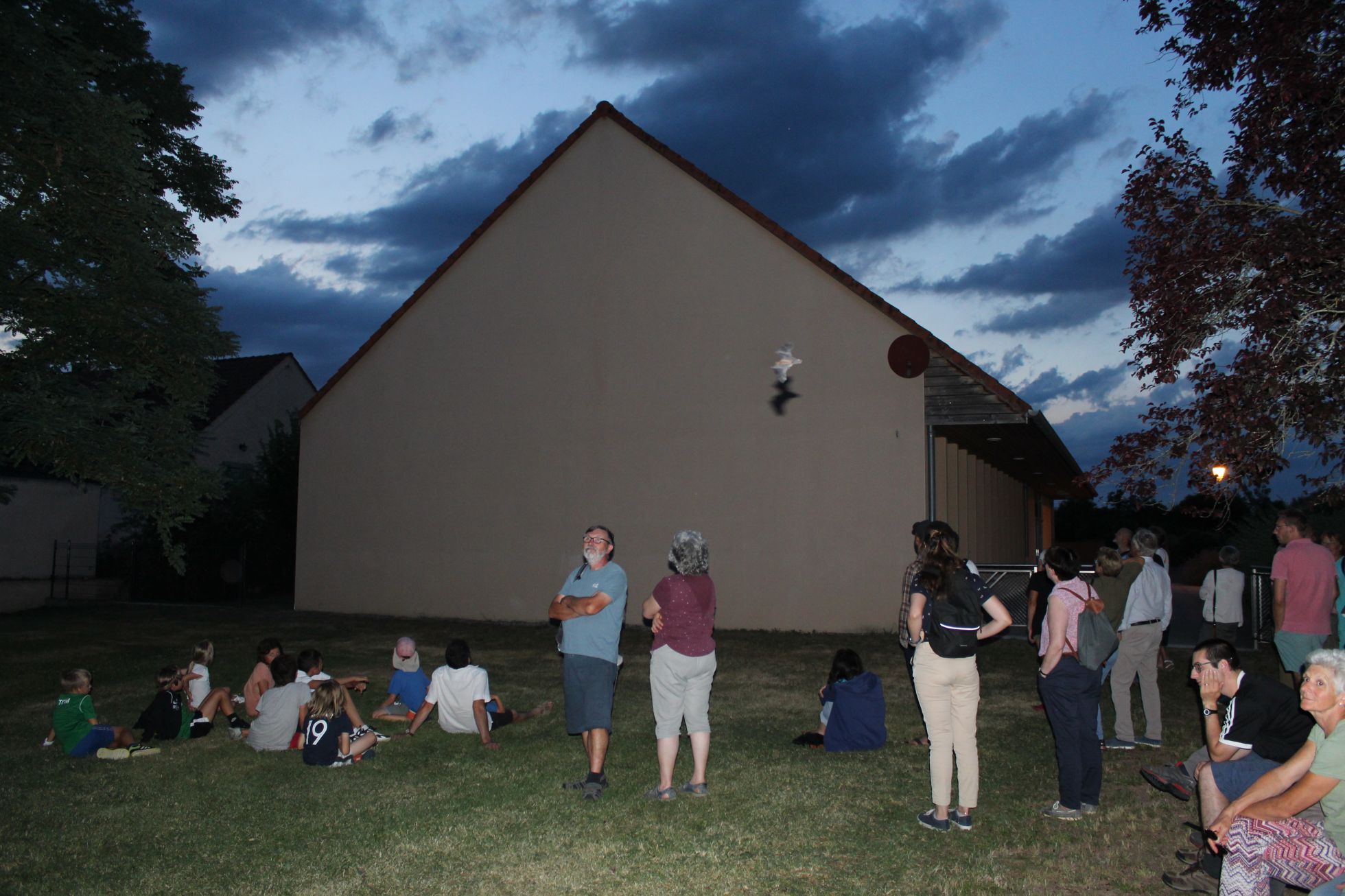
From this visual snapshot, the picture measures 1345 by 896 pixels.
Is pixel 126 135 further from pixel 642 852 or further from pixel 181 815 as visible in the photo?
pixel 642 852

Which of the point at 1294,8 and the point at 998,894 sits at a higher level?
the point at 1294,8

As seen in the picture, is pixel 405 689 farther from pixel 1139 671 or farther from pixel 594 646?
pixel 1139 671

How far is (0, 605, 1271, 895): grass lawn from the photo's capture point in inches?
193

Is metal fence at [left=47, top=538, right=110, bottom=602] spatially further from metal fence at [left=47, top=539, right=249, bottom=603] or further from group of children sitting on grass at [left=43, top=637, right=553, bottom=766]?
group of children sitting on grass at [left=43, top=637, right=553, bottom=766]

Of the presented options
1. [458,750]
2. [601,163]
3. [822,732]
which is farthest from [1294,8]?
[601,163]

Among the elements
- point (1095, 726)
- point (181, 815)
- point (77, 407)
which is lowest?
point (181, 815)

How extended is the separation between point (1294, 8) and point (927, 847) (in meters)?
7.53

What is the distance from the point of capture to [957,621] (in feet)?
17.7

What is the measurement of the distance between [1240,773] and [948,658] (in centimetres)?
152

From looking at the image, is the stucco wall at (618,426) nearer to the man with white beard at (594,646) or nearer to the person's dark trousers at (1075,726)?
the person's dark trousers at (1075,726)

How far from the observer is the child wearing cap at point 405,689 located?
9.00 m

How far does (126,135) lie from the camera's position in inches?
533

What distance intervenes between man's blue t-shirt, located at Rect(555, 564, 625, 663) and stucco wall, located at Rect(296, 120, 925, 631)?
10.7 m

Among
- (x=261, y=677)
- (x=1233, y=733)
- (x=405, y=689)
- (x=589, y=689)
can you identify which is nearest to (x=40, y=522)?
(x=261, y=677)
